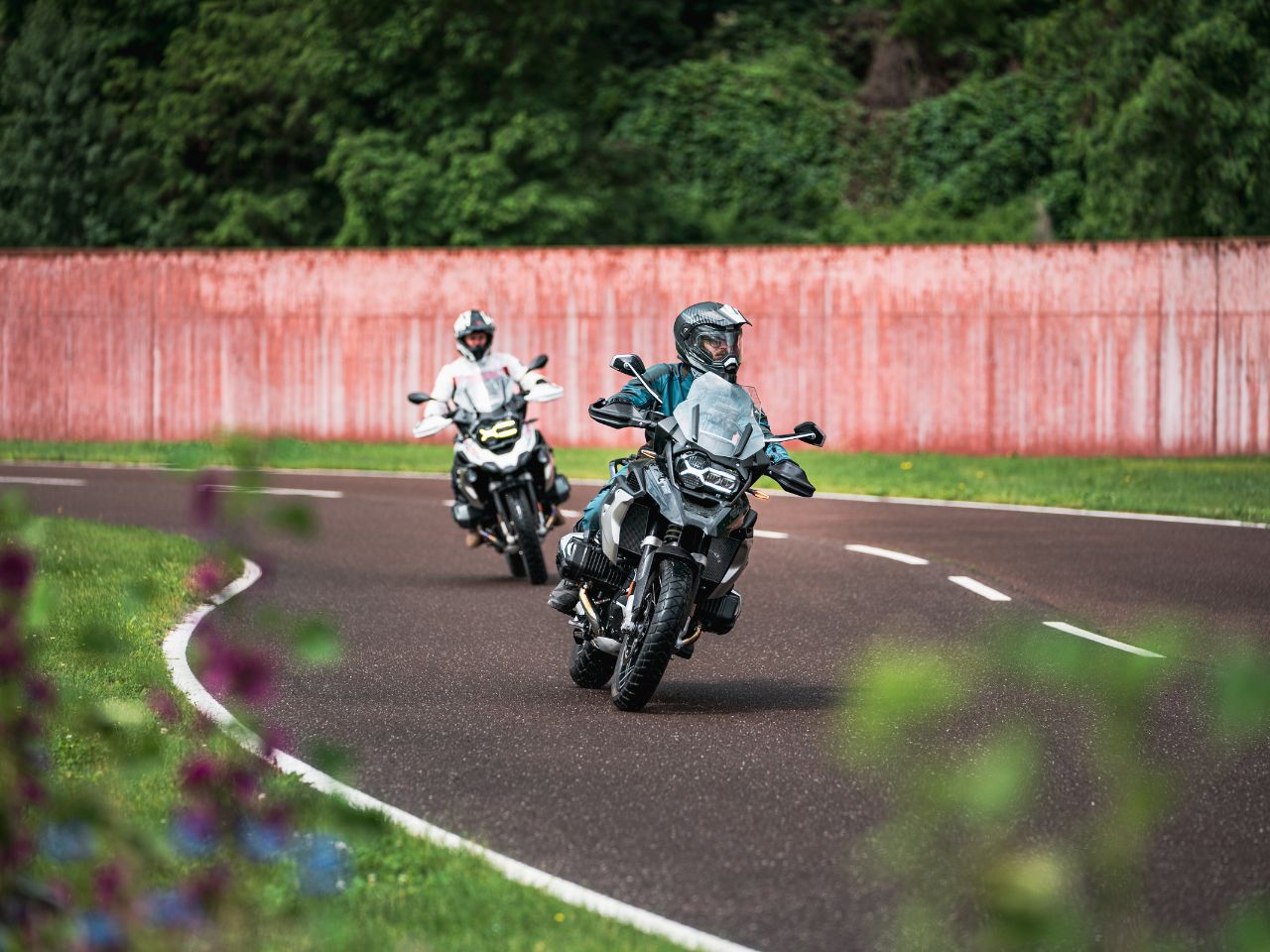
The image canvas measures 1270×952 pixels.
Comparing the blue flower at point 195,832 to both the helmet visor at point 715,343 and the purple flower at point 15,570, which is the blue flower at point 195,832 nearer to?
the purple flower at point 15,570

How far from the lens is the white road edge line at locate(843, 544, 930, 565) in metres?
15.7

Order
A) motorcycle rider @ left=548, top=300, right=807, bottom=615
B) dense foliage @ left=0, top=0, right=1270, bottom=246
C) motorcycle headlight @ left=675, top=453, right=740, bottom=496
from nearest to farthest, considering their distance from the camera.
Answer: motorcycle headlight @ left=675, top=453, right=740, bottom=496 → motorcycle rider @ left=548, top=300, right=807, bottom=615 → dense foliage @ left=0, top=0, right=1270, bottom=246

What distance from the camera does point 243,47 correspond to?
43656 mm

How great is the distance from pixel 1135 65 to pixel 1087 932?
30.4m

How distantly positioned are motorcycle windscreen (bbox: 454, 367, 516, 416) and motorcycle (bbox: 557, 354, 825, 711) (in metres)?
5.60

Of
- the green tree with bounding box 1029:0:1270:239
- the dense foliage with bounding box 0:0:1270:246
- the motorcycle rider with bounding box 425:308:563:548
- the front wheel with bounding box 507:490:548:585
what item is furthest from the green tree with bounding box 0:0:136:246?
the front wheel with bounding box 507:490:548:585

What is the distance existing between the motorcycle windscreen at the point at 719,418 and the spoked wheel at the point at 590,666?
1122 mm

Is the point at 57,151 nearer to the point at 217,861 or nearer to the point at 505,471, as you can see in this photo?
the point at 505,471

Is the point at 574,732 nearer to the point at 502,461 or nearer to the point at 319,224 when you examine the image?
the point at 502,461

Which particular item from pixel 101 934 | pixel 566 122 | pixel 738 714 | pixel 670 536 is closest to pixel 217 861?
pixel 101 934

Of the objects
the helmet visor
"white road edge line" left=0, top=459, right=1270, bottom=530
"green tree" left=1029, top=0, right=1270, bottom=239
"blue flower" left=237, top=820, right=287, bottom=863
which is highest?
"green tree" left=1029, top=0, right=1270, bottom=239

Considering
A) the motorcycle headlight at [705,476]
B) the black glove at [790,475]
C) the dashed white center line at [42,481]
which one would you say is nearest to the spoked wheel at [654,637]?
the motorcycle headlight at [705,476]

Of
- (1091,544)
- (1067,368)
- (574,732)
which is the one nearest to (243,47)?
(1067,368)

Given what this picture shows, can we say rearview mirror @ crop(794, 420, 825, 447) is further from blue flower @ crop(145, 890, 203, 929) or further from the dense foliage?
the dense foliage
